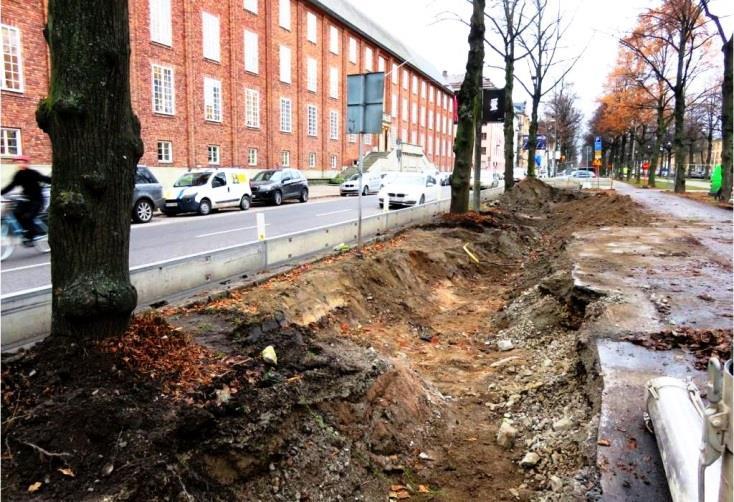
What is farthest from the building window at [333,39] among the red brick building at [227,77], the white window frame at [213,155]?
the white window frame at [213,155]

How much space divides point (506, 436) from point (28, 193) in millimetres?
10111

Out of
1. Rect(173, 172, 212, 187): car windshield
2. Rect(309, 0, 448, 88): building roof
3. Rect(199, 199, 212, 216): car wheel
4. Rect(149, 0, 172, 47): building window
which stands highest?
Rect(309, 0, 448, 88): building roof

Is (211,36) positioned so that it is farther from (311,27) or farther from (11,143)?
(11,143)

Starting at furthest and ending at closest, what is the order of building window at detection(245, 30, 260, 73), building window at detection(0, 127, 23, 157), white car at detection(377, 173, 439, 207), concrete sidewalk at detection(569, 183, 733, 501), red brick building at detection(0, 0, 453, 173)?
1. building window at detection(245, 30, 260, 73)
2. white car at detection(377, 173, 439, 207)
3. red brick building at detection(0, 0, 453, 173)
4. building window at detection(0, 127, 23, 157)
5. concrete sidewalk at detection(569, 183, 733, 501)

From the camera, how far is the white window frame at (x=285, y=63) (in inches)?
1503

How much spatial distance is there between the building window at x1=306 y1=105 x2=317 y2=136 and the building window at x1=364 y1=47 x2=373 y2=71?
11.4 meters

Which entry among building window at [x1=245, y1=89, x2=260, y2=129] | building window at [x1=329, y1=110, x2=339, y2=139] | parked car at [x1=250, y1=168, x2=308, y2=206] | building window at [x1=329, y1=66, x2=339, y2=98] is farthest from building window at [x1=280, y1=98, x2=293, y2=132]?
parked car at [x1=250, y1=168, x2=308, y2=206]

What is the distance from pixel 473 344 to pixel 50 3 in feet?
19.4

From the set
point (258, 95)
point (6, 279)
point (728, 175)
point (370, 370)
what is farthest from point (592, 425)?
point (258, 95)

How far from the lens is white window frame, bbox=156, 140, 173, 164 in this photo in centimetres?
2784

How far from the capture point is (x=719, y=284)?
295 inches

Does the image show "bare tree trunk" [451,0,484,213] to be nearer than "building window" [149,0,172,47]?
Yes

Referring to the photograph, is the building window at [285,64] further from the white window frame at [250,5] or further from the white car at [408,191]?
the white car at [408,191]

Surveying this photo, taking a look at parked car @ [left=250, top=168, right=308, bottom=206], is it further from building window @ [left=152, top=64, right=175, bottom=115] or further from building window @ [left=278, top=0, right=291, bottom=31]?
building window @ [left=278, top=0, right=291, bottom=31]
